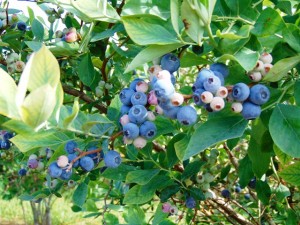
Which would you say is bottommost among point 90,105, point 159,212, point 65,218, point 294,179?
point 65,218

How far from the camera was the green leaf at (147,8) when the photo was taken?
2.53ft

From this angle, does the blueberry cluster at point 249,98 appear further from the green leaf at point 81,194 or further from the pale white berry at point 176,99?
the green leaf at point 81,194

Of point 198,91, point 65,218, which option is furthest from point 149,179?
point 65,218

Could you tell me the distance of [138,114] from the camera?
2.30ft

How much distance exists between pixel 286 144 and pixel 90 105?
2.61 feet

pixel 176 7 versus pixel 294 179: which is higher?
pixel 176 7

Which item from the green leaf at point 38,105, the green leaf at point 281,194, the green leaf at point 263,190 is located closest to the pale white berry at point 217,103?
the green leaf at point 38,105

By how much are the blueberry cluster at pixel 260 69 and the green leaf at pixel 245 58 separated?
0.10 ft

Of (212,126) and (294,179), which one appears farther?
(294,179)

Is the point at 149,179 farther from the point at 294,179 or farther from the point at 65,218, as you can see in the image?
the point at 65,218

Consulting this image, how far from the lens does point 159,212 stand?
1318 millimetres

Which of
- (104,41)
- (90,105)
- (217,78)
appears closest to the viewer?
(217,78)

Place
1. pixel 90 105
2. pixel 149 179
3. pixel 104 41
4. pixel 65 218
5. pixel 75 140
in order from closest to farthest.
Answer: pixel 75 140, pixel 149 179, pixel 104 41, pixel 90 105, pixel 65 218

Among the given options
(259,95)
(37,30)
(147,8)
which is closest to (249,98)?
(259,95)
